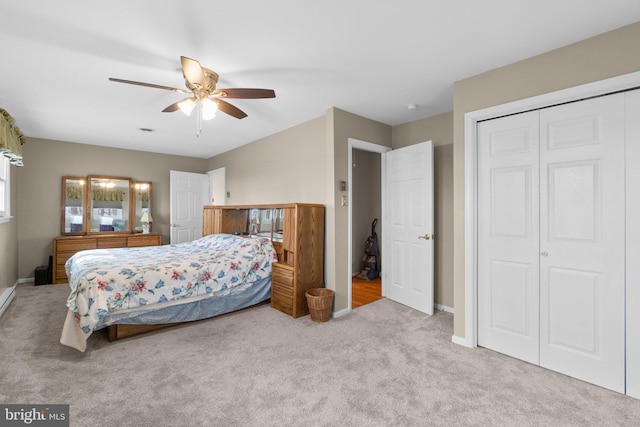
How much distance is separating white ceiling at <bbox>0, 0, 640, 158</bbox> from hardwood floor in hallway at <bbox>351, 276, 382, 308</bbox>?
2354 millimetres

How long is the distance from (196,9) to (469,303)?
9.50ft

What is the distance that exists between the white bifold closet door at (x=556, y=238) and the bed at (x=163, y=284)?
7.92 feet

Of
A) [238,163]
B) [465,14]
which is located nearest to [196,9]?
[465,14]

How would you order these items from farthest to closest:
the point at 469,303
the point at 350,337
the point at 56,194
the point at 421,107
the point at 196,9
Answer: the point at 56,194, the point at 421,107, the point at 350,337, the point at 469,303, the point at 196,9

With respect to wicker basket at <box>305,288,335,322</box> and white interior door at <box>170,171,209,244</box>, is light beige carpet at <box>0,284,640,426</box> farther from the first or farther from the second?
white interior door at <box>170,171,209,244</box>

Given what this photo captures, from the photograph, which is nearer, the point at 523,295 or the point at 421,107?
the point at 523,295

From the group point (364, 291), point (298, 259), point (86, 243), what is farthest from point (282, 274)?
point (86, 243)

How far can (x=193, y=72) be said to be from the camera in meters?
2.00

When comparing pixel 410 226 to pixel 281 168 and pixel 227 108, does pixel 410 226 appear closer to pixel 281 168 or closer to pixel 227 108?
pixel 281 168

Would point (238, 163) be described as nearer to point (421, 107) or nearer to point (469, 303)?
point (421, 107)

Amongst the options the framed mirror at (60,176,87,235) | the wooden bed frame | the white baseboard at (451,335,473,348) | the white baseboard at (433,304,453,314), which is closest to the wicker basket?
the white baseboard at (451,335,473,348)

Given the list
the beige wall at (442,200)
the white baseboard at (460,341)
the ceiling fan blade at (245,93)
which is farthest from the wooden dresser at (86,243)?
the white baseboard at (460,341)

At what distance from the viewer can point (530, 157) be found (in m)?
2.31

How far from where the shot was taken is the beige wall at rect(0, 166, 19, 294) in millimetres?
3689
